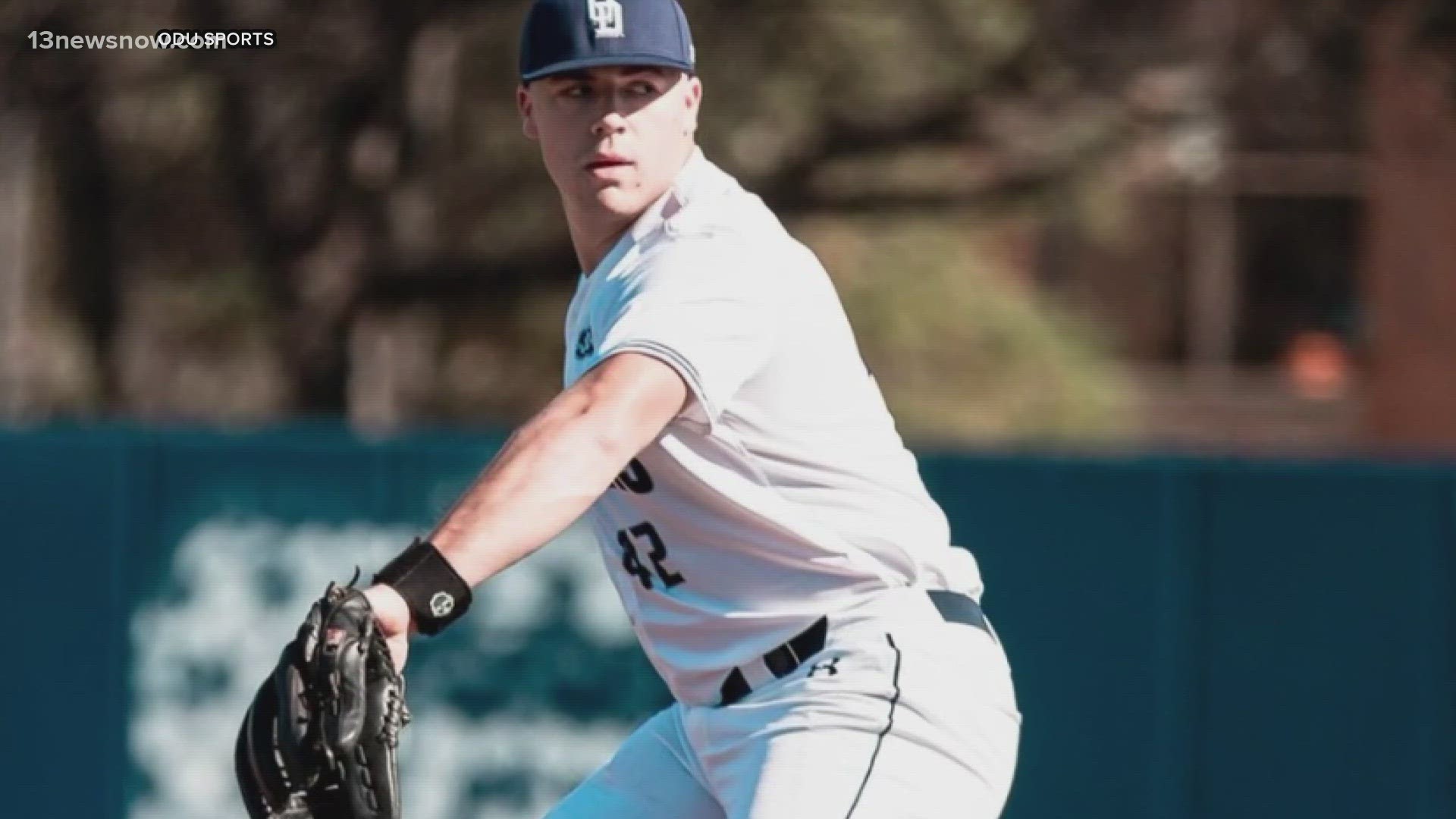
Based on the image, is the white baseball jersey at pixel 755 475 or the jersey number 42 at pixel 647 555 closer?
the white baseball jersey at pixel 755 475

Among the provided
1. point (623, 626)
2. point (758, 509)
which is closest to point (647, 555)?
point (758, 509)

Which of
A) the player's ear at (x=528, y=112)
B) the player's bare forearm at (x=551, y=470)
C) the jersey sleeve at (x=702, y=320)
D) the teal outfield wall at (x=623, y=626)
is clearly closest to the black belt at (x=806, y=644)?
the jersey sleeve at (x=702, y=320)

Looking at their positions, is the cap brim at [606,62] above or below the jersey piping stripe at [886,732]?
above

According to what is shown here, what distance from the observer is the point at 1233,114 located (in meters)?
13.8

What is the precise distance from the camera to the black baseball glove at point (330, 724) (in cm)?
300

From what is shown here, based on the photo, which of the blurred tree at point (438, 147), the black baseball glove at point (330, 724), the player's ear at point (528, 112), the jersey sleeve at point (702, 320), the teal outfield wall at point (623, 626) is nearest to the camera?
the black baseball glove at point (330, 724)

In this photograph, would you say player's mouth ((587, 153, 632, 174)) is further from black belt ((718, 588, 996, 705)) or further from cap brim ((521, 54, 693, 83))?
black belt ((718, 588, 996, 705))

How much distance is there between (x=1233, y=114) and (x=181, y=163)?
19.7ft

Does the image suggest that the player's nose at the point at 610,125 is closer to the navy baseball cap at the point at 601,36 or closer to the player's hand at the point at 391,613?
the navy baseball cap at the point at 601,36

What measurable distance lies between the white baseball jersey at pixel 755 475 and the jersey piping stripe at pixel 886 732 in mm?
110

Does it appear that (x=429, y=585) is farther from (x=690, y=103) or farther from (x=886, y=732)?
(x=690, y=103)

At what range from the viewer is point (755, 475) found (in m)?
3.63

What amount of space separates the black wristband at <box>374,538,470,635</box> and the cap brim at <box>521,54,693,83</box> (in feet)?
2.95

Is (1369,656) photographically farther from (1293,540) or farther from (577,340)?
(577,340)
